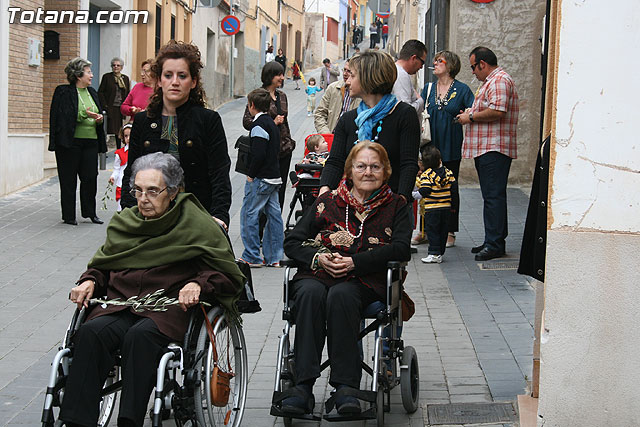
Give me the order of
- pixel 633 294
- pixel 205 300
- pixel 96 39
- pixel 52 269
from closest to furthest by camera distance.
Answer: pixel 633 294, pixel 205 300, pixel 52 269, pixel 96 39

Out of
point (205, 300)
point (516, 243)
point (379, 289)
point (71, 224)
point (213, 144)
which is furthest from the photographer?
point (71, 224)

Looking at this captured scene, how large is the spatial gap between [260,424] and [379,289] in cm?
92

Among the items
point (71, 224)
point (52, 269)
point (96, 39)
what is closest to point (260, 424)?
point (52, 269)

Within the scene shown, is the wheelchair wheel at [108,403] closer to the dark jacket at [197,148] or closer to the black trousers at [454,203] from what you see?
the dark jacket at [197,148]

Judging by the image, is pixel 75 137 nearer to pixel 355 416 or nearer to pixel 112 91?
pixel 112 91

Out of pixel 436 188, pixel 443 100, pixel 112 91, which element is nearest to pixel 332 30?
pixel 112 91

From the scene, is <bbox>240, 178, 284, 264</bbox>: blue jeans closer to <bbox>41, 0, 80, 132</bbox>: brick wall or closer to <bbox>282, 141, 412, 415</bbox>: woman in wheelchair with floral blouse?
<bbox>282, 141, 412, 415</bbox>: woman in wheelchair with floral blouse

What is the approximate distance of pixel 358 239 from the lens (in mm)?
5117

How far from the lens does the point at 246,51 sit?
37875 mm

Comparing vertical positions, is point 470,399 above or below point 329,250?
below

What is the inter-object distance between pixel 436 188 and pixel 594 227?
17.2ft

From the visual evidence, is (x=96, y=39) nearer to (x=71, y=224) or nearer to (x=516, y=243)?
(x=71, y=224)

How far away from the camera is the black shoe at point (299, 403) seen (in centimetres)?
466
